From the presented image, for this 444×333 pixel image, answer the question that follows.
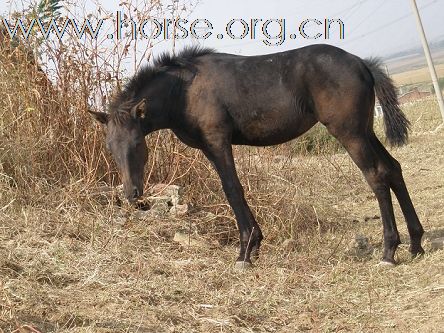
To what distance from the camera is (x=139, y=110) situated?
5.74 metres

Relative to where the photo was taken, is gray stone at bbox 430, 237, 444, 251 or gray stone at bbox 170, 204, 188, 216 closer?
gray stone at bbox 430, 237, 444, 251

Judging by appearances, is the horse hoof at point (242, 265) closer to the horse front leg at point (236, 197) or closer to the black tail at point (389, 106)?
the horse front leg at point (236, 197)

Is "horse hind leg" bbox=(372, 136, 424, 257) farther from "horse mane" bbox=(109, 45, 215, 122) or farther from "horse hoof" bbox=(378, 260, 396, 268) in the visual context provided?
"horse mane" bbox=(109, 45, 215, 122)

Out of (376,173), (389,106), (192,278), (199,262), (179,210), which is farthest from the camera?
(179,210)

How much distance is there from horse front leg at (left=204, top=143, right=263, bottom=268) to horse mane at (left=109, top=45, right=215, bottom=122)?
0.82 meters

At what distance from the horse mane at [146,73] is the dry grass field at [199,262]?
119cm

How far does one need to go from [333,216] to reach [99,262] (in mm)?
3552

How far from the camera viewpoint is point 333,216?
8.08 m

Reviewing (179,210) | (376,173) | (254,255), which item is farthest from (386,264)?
(179,210)

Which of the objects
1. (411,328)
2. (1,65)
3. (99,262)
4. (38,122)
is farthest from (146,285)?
(1,65)

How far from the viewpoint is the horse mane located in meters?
5.82

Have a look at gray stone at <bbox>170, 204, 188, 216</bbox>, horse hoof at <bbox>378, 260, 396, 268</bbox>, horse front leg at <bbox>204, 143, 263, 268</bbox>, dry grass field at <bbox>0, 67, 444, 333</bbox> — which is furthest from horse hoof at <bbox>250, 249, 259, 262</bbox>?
gray stone at <bbox>170, 204, 188, 216</bbox>

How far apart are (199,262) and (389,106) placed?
7.28 feet

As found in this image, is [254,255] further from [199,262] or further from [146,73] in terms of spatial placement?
[146,73]
